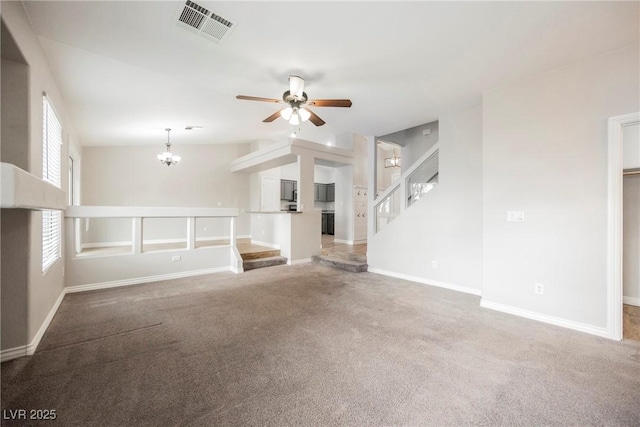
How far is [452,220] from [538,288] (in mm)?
1414

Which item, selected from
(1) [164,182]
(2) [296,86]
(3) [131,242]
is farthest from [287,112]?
(3) [131,242]

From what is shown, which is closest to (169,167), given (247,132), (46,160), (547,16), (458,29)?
(247,132)

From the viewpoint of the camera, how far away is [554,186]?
2.90 m

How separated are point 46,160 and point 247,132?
4492 mm

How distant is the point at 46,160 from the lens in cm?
279

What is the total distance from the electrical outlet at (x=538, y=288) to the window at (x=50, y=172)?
17.6 feet

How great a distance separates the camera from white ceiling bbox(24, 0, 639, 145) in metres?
2.12

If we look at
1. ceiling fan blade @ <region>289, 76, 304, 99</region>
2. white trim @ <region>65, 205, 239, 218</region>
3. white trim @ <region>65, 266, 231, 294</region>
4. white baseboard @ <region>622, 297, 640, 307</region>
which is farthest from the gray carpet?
ceiling fan blade @ <region>289, 76, 304, 99</region>

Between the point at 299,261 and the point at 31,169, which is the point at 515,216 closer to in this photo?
the point at 299,261

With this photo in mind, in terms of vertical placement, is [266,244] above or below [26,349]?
above

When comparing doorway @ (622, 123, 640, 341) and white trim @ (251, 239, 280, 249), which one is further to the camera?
white trim @ (251, 239, 280, 249)

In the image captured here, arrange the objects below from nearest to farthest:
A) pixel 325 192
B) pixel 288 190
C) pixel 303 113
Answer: pixel 303 113 → pixel 288 190 → pixel 325 192

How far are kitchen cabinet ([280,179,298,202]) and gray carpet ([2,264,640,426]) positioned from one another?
246 inches

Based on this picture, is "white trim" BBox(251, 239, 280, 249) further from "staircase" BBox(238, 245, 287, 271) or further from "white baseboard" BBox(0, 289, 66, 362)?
"white baseboard" BBox(0, 289, 66, 362)
